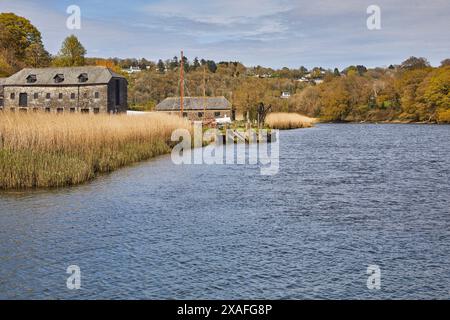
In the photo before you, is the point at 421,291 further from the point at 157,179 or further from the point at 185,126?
the point at 185,126

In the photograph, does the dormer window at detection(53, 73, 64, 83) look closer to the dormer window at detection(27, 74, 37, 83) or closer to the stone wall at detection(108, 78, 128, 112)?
the dormer window at detection(27, 74, 37, 83)

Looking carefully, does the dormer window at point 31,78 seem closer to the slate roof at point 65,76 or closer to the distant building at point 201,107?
the slate roof at point 65,76

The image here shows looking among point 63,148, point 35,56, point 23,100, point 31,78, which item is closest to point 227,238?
point 63,148

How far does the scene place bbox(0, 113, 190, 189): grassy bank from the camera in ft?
64.7

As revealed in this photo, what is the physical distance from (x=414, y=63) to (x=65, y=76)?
92478mm

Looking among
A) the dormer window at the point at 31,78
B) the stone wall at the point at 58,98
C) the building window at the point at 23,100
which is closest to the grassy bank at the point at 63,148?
the stone wall at the point at 58,98

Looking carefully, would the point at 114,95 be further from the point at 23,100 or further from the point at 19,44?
the point at 19,44

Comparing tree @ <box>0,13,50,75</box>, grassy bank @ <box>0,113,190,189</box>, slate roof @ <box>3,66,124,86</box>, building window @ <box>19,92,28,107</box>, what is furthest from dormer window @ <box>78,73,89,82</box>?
grassy bank @ <box>0,113,190,189</box>

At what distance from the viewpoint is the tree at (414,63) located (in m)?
123

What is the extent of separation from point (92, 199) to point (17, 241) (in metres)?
5.29

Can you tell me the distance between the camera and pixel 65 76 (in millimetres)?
66312

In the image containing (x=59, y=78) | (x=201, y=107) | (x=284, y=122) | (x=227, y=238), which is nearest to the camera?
(x=227, y=238)

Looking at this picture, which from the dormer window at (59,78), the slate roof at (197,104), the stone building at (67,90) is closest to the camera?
the stone building at (67,90)
